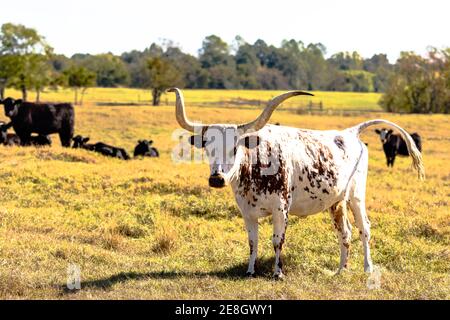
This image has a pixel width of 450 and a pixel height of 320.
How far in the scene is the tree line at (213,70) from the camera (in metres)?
67.4

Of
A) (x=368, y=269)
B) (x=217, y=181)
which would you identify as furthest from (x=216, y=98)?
(x=217, y=181)

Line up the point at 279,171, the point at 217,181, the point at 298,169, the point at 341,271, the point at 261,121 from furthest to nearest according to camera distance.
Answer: the point at 341,271, the point at 298,169, the point at 279,171, the point at 261,121, the point at 217,181

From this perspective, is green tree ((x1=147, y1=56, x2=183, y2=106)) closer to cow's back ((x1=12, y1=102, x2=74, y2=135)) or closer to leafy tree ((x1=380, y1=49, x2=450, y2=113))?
leafy tree ((x1=380, y1=49, x2=450, y2=113))

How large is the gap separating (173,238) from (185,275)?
77.5 inches

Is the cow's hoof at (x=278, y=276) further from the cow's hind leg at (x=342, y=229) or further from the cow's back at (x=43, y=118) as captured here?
the cow's back at (x=43, y=118)

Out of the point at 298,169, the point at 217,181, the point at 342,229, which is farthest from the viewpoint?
the point at 342,229

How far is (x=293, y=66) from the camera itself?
139 m

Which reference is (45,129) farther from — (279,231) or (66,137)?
(279,231)

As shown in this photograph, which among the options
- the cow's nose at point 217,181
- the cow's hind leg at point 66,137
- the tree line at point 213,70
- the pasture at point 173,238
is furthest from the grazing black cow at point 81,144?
the tree line at point 213,70

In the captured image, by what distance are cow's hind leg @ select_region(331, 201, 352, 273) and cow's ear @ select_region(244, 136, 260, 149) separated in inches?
67.3

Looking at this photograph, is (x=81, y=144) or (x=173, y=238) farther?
(x=81, y=144)

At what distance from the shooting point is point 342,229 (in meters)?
9.39

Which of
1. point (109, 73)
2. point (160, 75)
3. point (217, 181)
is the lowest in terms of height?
point (217, 181)
